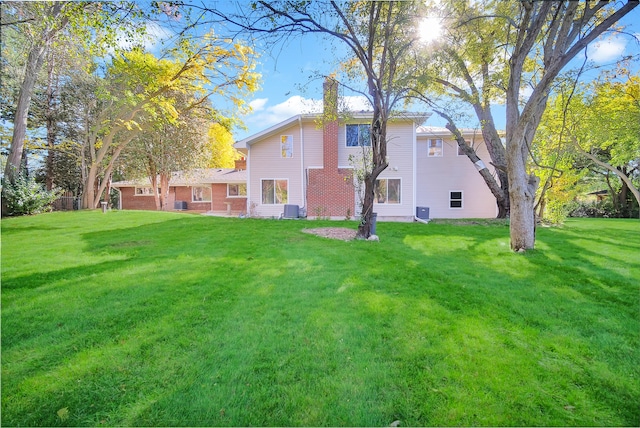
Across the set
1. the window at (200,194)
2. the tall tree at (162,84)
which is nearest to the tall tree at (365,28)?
the tall tree at (162,84)

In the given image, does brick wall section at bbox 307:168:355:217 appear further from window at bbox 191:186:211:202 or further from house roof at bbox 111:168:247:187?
window at bbox 191:186:211:202

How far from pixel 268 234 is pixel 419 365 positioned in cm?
686

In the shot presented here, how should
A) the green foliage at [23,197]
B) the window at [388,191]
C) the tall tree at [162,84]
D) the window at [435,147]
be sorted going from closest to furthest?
the green foliage at [23,197]
the tall tree at [162,84]
the window at [388,191]
the window at [435,147]

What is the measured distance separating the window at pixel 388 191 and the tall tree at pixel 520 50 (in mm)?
5911

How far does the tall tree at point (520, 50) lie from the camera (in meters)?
4.87

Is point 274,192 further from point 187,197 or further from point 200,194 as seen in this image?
point 187,197

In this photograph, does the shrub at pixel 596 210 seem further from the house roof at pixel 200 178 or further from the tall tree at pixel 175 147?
the tall tree at pixel 175 147

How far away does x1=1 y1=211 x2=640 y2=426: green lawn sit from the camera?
1958 millimetres

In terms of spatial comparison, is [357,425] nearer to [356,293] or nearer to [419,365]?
[419,365]

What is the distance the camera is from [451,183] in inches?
662

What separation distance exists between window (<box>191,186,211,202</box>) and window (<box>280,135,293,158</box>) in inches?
475

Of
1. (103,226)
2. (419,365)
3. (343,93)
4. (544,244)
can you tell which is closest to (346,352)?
(419,365)

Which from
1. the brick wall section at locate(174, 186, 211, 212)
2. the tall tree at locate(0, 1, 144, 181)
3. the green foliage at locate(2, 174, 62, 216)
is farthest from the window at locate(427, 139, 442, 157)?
the green foliage at locate(2, 174, 62, 216)

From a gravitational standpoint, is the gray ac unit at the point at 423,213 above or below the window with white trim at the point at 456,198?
below
